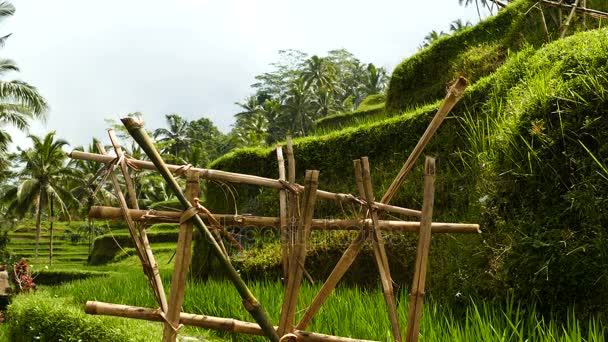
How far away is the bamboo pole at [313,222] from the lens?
217cm

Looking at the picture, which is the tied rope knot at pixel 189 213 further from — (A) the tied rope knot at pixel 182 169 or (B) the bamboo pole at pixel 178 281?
(A) the tied rope knot at pixel 182 169

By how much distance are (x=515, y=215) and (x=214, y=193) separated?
22.5 feet

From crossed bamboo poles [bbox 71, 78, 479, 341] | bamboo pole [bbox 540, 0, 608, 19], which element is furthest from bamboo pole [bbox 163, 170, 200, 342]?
bamboo pole [bbox 540, 0, 608, 19]

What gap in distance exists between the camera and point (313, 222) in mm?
2545

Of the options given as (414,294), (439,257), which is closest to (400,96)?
(439,257)

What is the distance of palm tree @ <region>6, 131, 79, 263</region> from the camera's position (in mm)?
27531

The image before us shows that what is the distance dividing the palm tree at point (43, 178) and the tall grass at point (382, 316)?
22486 mm

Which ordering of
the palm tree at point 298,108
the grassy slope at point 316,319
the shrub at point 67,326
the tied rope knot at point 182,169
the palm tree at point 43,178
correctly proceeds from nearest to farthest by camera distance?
the tied rope knot at point 182,169 < the grassy slope at point 316,319 < the shrub at point 67,326 < the palm tree at point 43,178 < the palm tree at point 298,108

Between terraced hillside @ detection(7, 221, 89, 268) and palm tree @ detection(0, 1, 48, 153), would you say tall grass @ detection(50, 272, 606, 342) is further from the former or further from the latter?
terraced hillside @ detection(7, 221, 89, 268)

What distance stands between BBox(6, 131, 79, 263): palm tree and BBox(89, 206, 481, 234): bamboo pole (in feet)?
89.3

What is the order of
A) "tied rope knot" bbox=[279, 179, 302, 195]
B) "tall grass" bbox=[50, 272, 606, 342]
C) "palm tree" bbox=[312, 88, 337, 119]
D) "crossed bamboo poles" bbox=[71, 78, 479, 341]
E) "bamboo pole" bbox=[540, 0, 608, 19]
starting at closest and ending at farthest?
1. "crossed bamboo poles" bbox=[71, 78, 479, 341]
2. "tied rope knot" bbox=[279, 179, 302, 195]
3. "tall grass" bbox=[50, 272, 606, 342]
4. "bamboo pole" bbox=[540, 0, 608, 19]
5. "palm tree" bbox=[312, 88, 337, 119]

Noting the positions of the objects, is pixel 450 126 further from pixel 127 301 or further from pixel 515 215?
pixel 127 301

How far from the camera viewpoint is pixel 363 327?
3.52 m

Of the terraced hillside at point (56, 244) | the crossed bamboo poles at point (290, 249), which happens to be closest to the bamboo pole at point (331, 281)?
the crossed bamboo poles at point (290, 249)
